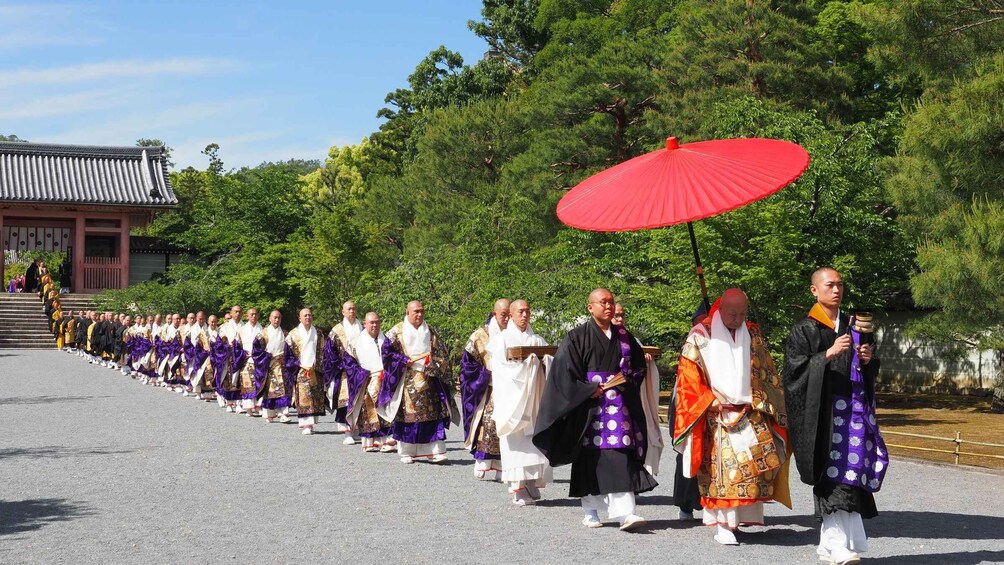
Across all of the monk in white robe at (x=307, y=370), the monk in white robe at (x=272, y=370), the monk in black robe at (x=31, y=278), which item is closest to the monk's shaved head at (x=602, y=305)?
the monk in white robe at (x=307, y=370)

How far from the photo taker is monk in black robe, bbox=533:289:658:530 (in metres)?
7.33

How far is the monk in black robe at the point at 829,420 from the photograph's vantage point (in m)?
6.13

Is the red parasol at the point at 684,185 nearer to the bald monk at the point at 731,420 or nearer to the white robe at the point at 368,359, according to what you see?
the bald monk at the point at 731,420

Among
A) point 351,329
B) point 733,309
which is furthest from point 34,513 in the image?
point 351,329

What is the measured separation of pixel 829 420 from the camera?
626 cm

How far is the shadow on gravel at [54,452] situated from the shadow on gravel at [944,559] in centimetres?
857

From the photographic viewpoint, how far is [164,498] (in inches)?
336

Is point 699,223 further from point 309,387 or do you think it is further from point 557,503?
point 557,503

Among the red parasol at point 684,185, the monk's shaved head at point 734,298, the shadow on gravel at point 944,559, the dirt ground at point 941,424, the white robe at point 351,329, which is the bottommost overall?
the dirt ground at point 941,424

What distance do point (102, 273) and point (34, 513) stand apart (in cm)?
3912

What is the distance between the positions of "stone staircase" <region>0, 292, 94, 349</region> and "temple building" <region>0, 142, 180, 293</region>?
152 cm

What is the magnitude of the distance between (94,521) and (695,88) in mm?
18478

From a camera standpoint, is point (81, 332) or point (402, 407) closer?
point (402, 407)

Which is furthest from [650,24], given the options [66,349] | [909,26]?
[66,349]
